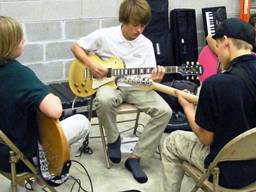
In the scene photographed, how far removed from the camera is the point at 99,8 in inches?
147

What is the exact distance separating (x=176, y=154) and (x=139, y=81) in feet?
2.26

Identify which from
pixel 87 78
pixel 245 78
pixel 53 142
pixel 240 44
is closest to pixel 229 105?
pixel 245 78

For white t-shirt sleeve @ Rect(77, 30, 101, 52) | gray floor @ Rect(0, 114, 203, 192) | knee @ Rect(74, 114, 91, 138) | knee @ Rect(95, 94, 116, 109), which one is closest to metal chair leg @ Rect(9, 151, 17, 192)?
knee @ Rect(74, 114, 91, 138)

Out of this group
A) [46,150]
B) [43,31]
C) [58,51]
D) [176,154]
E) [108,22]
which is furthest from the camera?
[108,22]

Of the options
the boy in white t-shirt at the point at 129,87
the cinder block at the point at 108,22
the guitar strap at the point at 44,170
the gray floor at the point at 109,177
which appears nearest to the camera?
the guitar strap at the point at 44,170

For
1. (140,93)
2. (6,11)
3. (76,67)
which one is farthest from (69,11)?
(140,93)

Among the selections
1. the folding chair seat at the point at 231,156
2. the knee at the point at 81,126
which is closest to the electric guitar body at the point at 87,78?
the knee at the point at 81,126

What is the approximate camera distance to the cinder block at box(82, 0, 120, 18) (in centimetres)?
369

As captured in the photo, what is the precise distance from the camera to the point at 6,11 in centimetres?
335

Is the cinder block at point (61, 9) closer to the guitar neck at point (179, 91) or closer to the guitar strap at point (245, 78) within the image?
the guitar neck at point (179, 91)

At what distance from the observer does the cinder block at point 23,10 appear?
132 inches

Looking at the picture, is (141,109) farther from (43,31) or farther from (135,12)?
(43,31)

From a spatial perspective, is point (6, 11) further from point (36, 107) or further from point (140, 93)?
point (36, 107)

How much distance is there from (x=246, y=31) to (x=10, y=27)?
1.05 metres
